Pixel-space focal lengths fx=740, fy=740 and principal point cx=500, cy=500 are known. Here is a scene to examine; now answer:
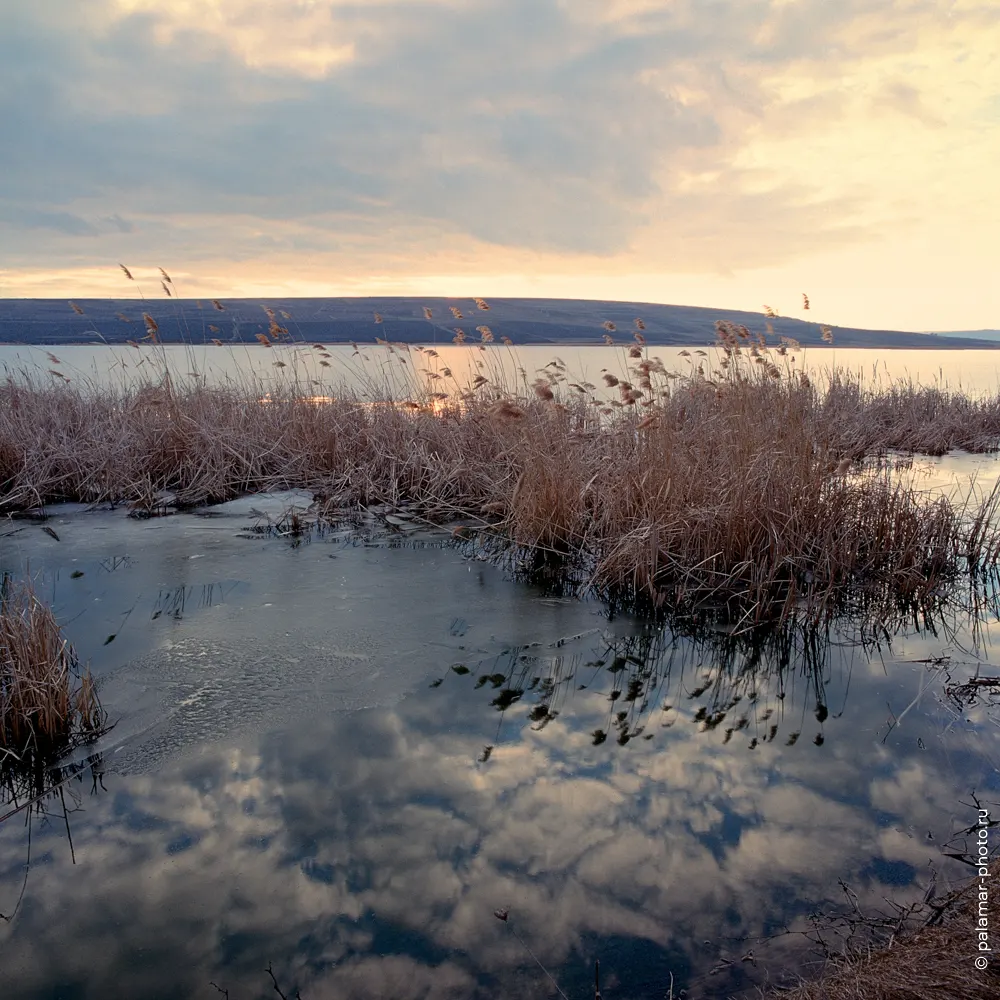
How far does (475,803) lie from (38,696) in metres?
2.05

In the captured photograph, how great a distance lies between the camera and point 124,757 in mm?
3260

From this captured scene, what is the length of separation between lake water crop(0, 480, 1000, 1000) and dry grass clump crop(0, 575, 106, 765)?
183 millimetres

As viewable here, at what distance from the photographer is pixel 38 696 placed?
3.35 meters

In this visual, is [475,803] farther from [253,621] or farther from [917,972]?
[253,621]

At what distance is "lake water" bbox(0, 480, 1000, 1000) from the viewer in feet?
7.38

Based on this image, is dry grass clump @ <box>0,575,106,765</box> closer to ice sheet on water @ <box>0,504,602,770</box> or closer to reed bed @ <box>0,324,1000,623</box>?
ice sheet on water @ <box>0,504,602,770</box>

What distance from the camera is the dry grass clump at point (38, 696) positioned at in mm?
3281

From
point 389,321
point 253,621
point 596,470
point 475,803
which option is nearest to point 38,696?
point 253,621

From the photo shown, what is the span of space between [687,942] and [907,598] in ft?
12.9

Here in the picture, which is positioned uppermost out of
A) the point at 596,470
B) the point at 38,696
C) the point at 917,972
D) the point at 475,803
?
the point at 596,470

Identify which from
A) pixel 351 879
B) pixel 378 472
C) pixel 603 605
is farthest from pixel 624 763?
pixel 378 472

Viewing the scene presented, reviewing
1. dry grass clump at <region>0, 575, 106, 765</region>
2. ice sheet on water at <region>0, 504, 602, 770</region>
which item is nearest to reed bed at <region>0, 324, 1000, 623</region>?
ice sheet on water at <region>0, 504, 602, 770</region>

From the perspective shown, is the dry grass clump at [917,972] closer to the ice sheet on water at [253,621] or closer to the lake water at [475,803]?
the lake water at [475,803]

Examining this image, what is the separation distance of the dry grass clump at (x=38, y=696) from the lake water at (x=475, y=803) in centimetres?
18
